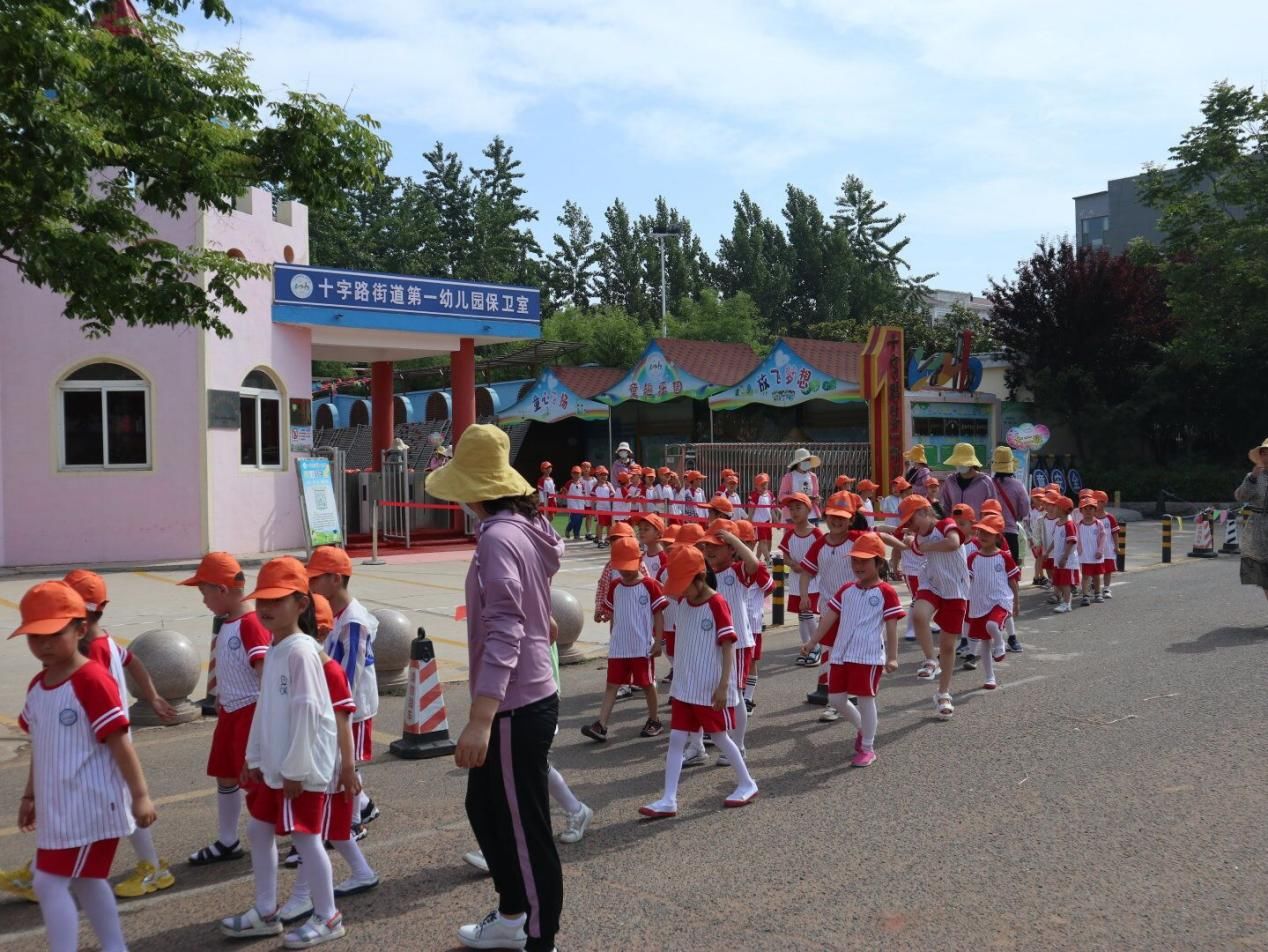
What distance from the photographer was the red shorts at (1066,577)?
45.0 feet

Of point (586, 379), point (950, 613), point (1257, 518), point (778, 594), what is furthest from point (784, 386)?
point (950, 613)

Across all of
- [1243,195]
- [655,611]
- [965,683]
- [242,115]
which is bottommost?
[965,683]

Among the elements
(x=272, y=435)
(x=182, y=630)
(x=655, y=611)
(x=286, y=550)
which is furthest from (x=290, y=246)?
(x=655, y=611)

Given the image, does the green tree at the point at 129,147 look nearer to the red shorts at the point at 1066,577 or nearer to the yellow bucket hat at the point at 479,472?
the yellow bucket hat at the point at 479,472

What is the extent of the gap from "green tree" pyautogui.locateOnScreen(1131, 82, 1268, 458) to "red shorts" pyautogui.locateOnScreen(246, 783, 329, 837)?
32.3m

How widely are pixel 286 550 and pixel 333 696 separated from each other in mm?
15001

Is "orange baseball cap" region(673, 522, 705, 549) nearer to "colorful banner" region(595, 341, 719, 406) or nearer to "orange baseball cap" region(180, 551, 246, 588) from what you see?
"orange baseball cap" region(180, 551, 246, 588)

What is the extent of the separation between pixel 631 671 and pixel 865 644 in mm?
1596

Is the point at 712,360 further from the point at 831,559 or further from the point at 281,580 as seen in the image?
the point at 281,580

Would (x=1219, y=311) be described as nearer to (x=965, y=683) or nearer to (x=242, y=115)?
(x=965, y=683)

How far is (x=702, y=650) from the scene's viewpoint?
6.20 m

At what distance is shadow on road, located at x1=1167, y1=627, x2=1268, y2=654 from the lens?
10805 millimetres

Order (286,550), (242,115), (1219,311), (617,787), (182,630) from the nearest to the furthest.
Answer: (617,787), (242,115), (182,630), (286,550), (1219,311)

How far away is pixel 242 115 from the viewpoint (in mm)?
9016
